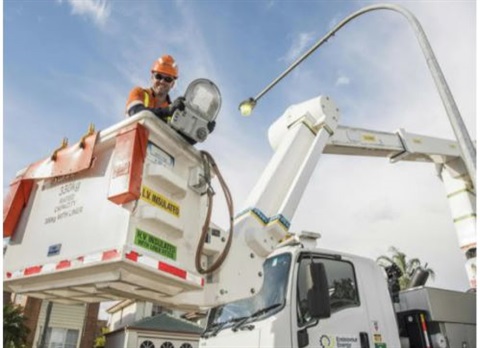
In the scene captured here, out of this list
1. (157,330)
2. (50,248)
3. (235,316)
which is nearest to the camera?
(50,248)

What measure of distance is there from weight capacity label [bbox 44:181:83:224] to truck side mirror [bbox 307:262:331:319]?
2051mm

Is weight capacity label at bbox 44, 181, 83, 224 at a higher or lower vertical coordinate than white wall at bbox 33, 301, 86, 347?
lower

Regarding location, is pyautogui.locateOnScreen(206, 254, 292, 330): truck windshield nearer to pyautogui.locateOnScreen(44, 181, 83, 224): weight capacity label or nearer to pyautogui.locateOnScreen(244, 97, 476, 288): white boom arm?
pyautogui.locateOnScreen(244, 97, 476, 288): white boom arm

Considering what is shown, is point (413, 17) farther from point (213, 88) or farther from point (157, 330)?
point (157, 330)

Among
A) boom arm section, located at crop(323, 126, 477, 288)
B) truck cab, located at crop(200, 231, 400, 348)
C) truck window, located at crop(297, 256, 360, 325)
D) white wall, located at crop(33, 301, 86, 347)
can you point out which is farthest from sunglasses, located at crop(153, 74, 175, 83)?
white wall, located at crop(33, 301, 86, 347)

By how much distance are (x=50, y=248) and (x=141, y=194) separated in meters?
0.88

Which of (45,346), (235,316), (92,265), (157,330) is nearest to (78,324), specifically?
(45,346)

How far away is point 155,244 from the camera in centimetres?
286

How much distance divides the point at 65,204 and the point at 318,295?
7.44 feet

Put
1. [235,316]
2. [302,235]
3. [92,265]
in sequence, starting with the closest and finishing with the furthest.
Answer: [92,265], [235,316], [302,235]

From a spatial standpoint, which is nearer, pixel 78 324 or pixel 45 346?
pixel 45 346

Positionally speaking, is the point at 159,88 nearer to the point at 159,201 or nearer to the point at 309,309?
the point at 159,201

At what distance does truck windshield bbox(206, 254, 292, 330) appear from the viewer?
13.7ft

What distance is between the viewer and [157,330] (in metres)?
18.1
